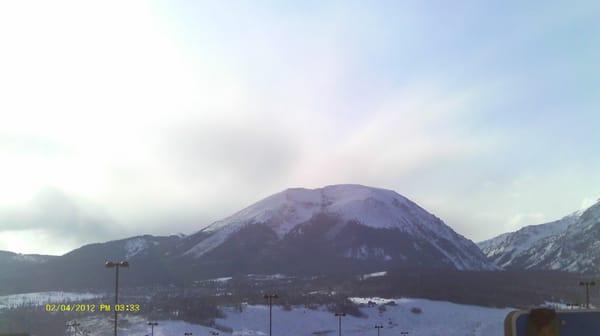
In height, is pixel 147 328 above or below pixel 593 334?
below

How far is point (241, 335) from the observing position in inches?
7805

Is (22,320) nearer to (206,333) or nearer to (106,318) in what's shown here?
(106,318)

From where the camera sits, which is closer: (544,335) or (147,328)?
(544,335)

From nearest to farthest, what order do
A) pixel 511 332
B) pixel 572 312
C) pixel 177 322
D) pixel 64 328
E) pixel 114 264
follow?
pixel 511 332
pixel 572 312
pixel 114 264
pixel 64 328
pixel 177 322

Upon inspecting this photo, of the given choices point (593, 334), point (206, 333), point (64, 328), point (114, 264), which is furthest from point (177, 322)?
point (593, 334)

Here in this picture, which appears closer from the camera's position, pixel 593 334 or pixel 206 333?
pixel 593 334

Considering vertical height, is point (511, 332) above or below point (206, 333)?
above

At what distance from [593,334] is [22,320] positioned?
194 metres

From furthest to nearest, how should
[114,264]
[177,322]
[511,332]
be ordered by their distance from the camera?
[177,322] → [114,264] → [511,332]

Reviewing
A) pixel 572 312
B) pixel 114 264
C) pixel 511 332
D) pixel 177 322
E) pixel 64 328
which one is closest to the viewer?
pixel 511 332

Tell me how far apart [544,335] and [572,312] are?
4.44 ft

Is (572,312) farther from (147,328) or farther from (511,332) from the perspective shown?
(147,328)

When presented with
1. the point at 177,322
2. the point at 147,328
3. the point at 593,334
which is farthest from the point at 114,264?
the point at 177,322

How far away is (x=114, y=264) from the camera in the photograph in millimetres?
67938
